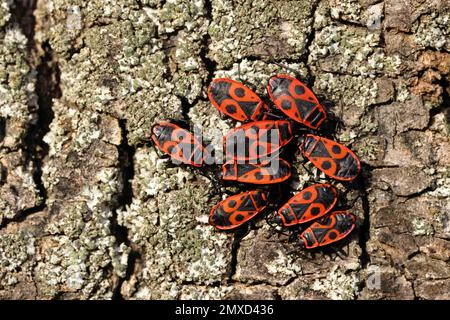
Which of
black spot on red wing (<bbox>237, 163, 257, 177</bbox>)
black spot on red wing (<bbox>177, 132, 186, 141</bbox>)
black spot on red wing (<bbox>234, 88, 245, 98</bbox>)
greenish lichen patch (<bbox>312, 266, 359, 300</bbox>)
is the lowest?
greenish lichen patch (<bbox>312, 266, 359, 300</bbox>)

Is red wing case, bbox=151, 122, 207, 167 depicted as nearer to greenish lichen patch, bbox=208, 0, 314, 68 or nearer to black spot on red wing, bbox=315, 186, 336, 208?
greenish lichen patch, bbox=208, 0, 314, 68

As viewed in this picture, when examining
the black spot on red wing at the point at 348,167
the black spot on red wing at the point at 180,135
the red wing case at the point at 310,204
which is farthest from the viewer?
the black spot on red wing at the point at 180,135

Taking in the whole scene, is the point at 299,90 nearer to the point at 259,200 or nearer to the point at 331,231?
the point at 259,200

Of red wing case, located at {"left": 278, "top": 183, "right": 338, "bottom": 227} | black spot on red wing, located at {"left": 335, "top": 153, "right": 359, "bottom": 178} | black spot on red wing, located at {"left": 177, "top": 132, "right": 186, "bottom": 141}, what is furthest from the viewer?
black spot on red wing, located at {"left": 177, "top": 132, "right": 186, "bottom": 141}

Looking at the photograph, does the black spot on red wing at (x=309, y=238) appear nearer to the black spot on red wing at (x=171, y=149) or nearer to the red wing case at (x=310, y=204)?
the red wing case at (x=310, y=204)

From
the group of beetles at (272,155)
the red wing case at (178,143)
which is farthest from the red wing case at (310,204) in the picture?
the red wing case at (178,143)

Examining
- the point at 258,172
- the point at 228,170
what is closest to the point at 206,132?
the point at 228,170

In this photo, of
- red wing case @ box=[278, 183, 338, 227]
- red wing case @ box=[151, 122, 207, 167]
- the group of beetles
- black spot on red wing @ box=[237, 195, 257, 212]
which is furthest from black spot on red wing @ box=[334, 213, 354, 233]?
red wing case @ box=[151, 122, 207, 167]
